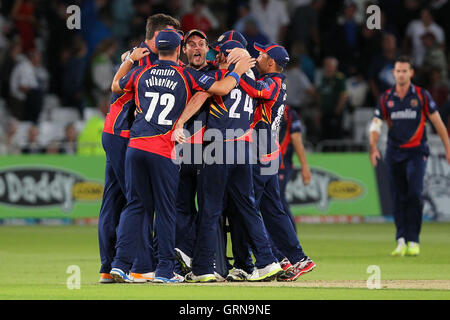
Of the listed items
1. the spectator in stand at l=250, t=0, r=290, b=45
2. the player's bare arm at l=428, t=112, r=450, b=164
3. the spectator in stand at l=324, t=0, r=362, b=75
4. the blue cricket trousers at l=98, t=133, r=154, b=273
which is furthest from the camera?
the spectator in stand at l=250, t=0, r=290, b=45

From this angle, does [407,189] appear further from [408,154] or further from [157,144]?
[157,144]

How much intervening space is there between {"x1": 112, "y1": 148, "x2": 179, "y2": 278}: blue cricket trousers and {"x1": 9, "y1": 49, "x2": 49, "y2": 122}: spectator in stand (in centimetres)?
1475

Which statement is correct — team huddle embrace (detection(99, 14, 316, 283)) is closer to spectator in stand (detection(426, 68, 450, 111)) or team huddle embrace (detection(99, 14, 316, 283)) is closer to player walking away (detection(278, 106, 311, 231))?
player walking away (detection(278, 106, 311, 231))

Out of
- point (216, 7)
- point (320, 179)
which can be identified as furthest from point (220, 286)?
point (216, 7)

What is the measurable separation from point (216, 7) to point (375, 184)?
7.75 meters

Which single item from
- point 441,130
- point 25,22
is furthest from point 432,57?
point 25,22

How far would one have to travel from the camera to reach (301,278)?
1248 cm

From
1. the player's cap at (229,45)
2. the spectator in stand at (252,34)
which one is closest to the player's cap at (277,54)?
the player's cap at (229,45)

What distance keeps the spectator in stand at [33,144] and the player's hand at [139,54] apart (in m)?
11.5

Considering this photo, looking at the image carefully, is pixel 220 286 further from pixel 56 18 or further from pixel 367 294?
pixel 56 18

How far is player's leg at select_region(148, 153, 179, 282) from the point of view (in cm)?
1116

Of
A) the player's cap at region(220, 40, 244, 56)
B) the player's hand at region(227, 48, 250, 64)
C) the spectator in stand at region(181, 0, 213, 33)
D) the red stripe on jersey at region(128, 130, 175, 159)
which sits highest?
the spectator in stand at region(181, 0, 213, 33)

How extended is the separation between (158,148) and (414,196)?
6.17m

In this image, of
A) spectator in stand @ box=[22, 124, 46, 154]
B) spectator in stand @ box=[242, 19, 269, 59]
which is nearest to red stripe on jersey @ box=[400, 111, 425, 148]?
spectator in stand @ box=[242, 19, 269, 59]
